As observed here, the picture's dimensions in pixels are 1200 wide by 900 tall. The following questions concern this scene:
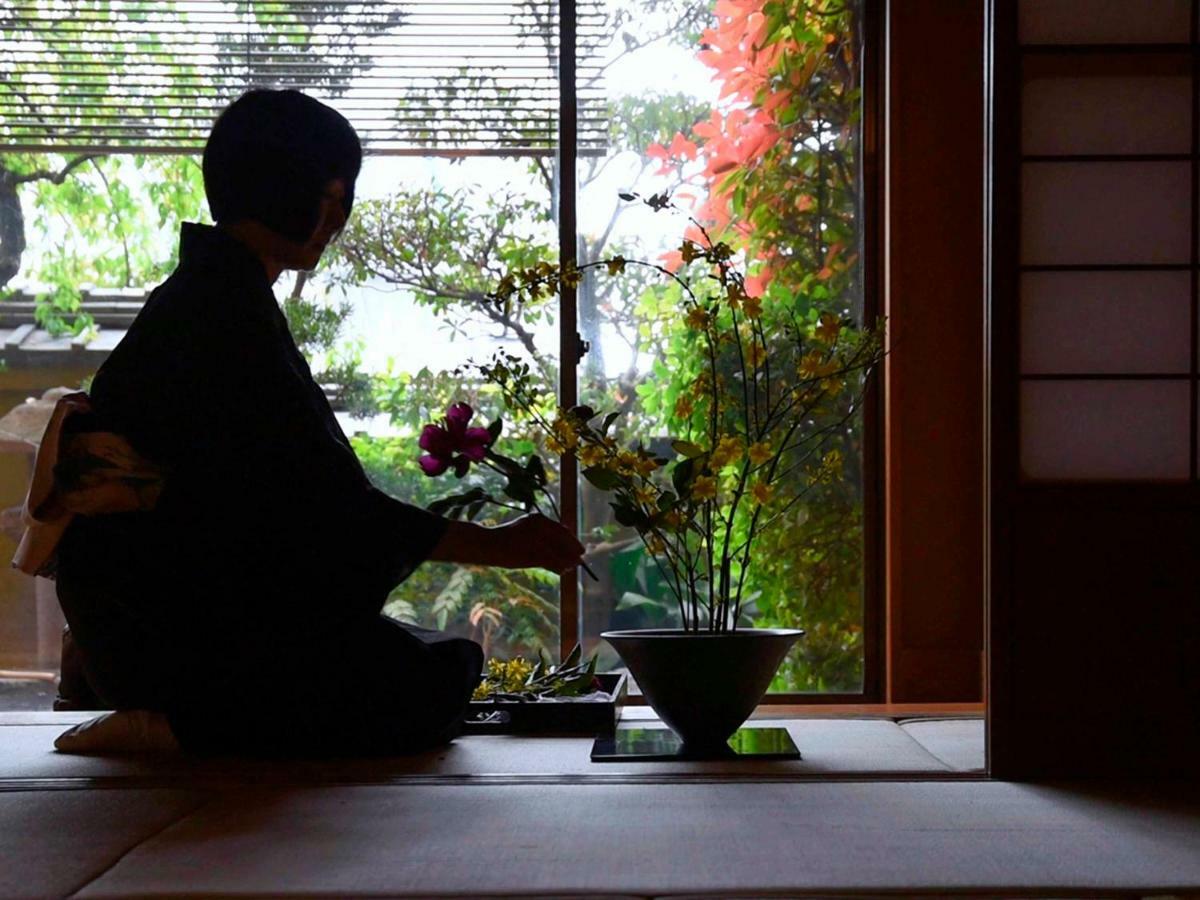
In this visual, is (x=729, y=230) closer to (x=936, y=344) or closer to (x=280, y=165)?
(x=936, y=344)

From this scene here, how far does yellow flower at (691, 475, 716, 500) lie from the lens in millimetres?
2473

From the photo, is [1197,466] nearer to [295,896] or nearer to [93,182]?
[295,896]

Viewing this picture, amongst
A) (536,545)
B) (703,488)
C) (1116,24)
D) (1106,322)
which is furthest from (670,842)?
(1116,24)

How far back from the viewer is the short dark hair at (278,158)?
2447 millimetres

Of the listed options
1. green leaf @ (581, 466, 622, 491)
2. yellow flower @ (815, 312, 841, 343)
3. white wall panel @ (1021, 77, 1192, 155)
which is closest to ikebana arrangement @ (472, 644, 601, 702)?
green leaf @ (581, 466, 622, 491)

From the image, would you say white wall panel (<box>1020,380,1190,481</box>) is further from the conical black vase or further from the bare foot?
the bare foot

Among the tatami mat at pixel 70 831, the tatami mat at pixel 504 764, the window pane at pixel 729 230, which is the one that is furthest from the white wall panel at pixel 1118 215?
the window pane at pixel 729 230

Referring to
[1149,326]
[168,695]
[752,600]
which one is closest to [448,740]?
[168,695]

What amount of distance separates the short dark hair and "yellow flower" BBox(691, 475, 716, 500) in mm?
797

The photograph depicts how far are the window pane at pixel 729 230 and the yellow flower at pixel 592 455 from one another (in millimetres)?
1614

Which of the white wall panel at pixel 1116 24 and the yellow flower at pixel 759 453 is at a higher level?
the white wall panel at pixel 1116 24

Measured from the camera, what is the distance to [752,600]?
414 cm

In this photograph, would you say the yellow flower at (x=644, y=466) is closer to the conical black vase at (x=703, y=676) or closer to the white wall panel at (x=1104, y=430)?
the conical black vase at (x=703, y=676)

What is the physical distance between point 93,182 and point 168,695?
90.5 inches
